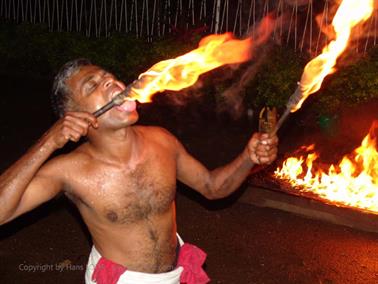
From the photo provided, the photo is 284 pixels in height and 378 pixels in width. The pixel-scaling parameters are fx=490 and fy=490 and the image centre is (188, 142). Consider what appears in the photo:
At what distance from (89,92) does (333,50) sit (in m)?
1.77

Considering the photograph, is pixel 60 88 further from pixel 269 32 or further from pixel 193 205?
pixel 269 32

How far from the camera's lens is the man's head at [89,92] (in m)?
3.32

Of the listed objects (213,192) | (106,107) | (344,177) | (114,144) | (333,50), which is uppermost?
(333,50)

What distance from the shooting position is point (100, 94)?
3.38m

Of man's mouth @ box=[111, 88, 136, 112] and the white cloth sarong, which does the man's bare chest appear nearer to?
the white cloth sarong

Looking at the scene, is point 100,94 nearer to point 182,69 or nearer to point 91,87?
A: point 91,87

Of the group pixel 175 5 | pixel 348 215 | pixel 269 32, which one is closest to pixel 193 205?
pixel 348 215

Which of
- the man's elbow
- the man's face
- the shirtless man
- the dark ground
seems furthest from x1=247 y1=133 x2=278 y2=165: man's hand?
the dark ground

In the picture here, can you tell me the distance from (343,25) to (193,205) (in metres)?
4.02

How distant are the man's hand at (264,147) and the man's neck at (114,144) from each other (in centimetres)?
88

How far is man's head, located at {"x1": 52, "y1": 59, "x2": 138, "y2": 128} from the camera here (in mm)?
3318

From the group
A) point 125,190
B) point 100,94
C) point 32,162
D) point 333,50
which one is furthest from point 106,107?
point 333,50

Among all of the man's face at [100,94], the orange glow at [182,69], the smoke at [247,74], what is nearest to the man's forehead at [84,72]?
the man's face at [100,94]

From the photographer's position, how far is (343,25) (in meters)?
3.85
